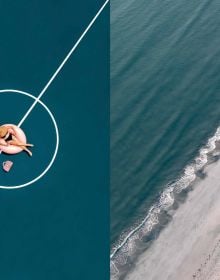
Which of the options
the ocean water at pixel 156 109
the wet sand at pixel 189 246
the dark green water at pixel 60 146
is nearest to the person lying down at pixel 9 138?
the dark green water at pixel 60 146

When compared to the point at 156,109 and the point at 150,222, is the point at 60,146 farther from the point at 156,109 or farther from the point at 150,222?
the point at 156,109

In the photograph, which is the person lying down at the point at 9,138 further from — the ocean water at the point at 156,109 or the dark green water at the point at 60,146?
the ocean water at the point at 156,109

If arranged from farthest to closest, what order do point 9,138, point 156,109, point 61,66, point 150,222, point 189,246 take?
point 156,109 < point 150,222 < point 189,246 < point 61,66 < point 9,138

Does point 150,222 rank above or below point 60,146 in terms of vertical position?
below

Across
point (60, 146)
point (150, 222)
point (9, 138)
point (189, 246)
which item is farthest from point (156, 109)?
point (9, 138)

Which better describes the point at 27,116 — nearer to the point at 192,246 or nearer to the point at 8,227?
the point at 8,227
